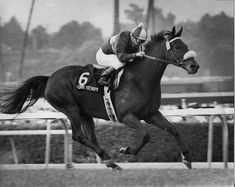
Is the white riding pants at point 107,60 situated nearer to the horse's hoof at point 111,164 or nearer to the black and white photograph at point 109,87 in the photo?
the black and white photograph at point 109,87

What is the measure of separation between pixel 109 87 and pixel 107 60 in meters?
0.25

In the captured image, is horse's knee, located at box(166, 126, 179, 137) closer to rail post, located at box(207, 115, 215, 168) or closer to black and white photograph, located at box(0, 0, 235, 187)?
black and white photograph, located at box(0, 0, 235, 187)

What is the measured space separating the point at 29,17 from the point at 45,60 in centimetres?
46

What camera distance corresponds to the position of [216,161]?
4867 millimetres

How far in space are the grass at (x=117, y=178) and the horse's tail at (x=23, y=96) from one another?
674 millimetres

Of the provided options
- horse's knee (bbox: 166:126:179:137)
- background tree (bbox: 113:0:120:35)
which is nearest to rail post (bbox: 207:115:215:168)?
horse's knee (bbox: 166:126:179:137)

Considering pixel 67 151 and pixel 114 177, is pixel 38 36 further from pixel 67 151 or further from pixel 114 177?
pixel 114 177

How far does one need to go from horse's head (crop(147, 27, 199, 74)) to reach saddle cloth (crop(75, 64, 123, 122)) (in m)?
0.46

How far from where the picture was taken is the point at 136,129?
169 inches

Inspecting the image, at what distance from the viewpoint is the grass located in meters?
4.00

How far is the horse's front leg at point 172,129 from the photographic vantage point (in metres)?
4.38

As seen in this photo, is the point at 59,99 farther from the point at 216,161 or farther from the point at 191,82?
the point at 216,161

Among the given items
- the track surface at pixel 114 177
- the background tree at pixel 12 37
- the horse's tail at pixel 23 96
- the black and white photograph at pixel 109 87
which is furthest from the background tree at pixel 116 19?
the track surface at pixel 114 177

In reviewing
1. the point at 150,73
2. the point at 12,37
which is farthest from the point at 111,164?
the point at 12,37
